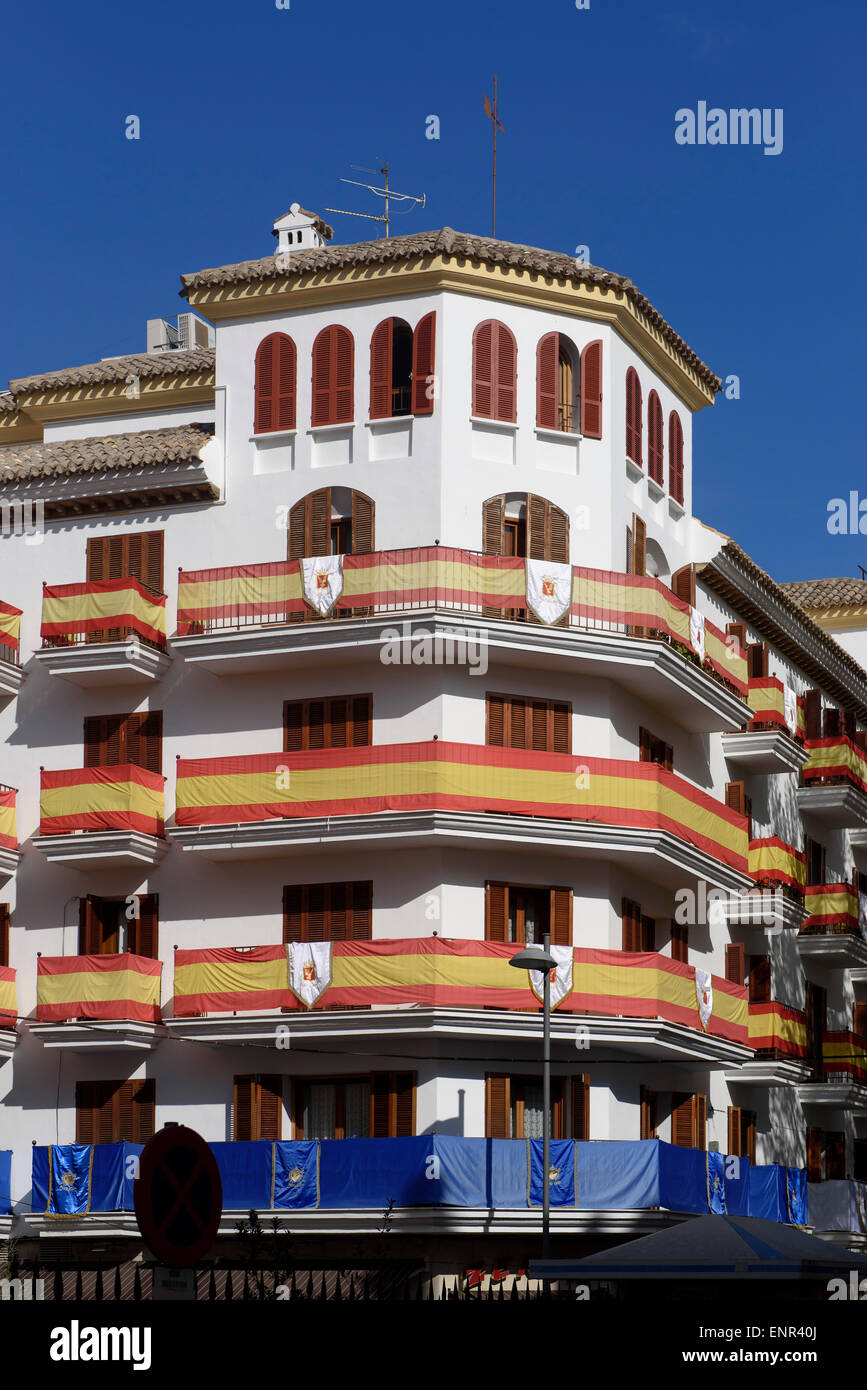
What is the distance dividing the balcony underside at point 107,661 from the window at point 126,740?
2.50ft

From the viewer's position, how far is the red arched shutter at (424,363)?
40.0m

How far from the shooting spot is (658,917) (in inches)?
1693

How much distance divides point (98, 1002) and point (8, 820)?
14.6ft

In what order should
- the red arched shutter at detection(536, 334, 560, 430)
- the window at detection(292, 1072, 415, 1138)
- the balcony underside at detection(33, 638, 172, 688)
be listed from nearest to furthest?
the window at detection(292, 1072, 415, 1138) → the balcony underside at detection(33, 638, 172, 688) → the red arched shutter at detection(536, 334, 560, 430)

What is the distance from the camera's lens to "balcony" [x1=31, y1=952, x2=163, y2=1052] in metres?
38.8

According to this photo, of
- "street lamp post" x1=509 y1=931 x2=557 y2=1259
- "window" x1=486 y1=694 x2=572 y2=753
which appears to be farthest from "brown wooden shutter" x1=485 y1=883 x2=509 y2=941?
"street lamp post" x1=509 y1=931 x2=557 y2=1259

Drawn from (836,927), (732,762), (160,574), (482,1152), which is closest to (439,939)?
(482,1152)

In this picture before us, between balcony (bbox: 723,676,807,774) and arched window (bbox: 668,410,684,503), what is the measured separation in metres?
5.37

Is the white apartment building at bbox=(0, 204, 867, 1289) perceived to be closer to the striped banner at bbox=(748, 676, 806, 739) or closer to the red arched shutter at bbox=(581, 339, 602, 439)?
the red arched shutter at bbox=(581, 339, 602, 439)

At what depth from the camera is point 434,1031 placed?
121 ft

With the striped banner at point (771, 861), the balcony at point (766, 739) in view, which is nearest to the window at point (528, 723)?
the balcony at point (766, 739)

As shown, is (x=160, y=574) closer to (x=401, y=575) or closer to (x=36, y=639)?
(x=36, y=639)

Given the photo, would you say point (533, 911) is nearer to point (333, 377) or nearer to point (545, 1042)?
point (545, 1042)

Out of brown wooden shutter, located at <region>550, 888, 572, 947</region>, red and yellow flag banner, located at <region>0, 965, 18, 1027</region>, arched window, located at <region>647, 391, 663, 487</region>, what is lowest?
red and yellow flag banner, located at <region>0, 965, 18, 1027</region>
